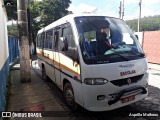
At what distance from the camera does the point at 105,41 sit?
4.89 meters

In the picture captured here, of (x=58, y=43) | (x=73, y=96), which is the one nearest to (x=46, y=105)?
(x=73, y=96)

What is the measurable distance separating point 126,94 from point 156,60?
39.7 ft

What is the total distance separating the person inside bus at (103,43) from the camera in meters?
4.72

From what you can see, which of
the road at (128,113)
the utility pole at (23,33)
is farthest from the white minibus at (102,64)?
the utility pole at (23,33)

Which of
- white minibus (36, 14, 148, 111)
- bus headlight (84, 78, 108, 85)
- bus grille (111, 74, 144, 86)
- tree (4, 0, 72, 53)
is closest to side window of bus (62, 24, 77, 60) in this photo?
white minibus (36, 14, 148, 111)

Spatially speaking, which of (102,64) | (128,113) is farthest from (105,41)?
(128,113)

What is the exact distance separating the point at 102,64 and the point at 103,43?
0.64m

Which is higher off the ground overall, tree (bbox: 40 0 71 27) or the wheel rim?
tree (bbox: 40 0 71 27)

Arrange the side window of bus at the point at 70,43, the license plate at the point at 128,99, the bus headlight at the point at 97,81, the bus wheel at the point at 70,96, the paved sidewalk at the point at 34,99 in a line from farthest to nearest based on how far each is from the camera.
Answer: the paved sidewalk at the point at 34,99 < the bus wheel at the point at 70,96 < the side window of bus at the point at 70,43 < the license plate at the point at 128,99 < the bus headlight at the point at 97,81

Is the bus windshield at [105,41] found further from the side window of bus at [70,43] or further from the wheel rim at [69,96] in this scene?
the wheel rim at [69,96]

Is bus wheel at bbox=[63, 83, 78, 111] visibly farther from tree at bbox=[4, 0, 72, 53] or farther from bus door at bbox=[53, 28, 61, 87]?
tree at bbox=[4, 0, 72, 53]

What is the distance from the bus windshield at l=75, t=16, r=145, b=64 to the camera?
15.1 feet

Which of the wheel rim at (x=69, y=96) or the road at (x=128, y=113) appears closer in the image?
the road at (x=128, y=113)

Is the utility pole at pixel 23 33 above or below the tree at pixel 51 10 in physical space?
below
